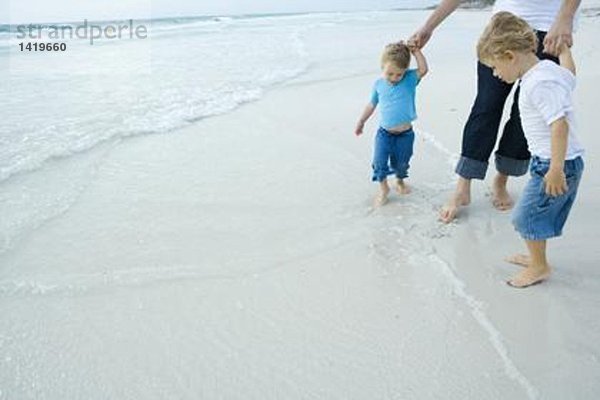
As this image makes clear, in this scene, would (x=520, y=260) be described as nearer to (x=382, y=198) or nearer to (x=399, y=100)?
(x=382, y=198)

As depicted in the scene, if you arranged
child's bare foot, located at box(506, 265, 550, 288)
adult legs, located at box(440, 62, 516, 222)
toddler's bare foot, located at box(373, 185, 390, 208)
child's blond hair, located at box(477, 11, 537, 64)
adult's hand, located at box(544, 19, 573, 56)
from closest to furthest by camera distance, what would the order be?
child's blond hair, located at box(477, 11, 537, 64)
child's bare foot, located at box(506, 265, 550, 288)
adult's hand, located at box(544, 19, 573, 56)
adult legs, located at box(440, 62, 516, 222)
toddler's bare foot, located at box(373, 185, 390, 208)

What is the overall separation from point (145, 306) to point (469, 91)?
189 inches

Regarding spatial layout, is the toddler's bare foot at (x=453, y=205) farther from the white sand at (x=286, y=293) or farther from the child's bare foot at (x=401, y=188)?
the child's bare foot at (x=401, y=188)

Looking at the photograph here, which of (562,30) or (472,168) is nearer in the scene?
(562,30)

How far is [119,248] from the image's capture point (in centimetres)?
283

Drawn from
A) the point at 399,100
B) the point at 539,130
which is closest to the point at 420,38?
the point at 399,100

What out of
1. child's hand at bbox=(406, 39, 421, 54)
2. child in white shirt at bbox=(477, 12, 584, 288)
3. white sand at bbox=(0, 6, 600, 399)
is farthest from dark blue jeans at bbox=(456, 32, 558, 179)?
child in white shirt at bbox=(477, 12, 584, 288)

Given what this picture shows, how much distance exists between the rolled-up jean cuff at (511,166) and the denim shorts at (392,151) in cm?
53

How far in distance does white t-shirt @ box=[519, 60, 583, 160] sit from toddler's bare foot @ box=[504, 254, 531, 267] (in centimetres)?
52

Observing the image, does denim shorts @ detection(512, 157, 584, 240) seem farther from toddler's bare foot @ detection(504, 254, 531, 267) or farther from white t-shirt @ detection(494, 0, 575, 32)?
white t-shirt @ detection(494, 0, 575, 32)

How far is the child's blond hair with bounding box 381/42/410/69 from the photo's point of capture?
3.10 metres

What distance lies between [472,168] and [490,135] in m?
0.20

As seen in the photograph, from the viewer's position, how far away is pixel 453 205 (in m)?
3.02

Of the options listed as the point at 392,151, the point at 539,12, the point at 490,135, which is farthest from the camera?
the point at 392,151
